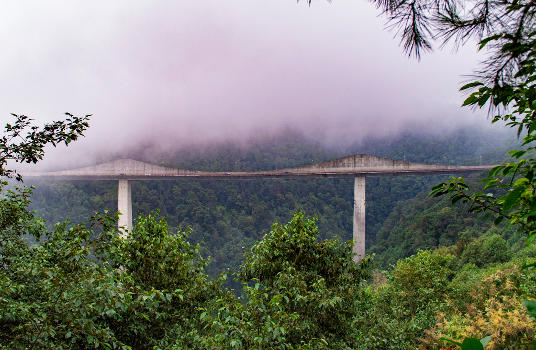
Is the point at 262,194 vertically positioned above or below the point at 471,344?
below

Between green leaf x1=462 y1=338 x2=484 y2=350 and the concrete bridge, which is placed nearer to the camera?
green leaf x1=462 y1=338 x2=484 y2=350

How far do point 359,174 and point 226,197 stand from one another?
20.6 meters

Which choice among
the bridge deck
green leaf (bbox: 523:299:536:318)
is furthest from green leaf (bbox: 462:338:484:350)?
the bridge deck

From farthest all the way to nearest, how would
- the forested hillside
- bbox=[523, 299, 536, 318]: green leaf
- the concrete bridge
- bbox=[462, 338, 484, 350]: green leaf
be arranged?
1. the forested hillside
2. the concrete bridge
3. bbox=[523, 299, 536, 318]: green leaf
4. bbox=[462, 338, 484, 350]: green leaf

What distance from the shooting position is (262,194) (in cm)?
4434

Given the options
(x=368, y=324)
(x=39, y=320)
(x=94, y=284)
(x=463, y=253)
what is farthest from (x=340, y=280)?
(x=463, y=253)

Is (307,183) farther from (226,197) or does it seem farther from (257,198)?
(226,197)

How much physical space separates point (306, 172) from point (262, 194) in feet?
52.1

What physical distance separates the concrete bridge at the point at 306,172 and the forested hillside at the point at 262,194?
169 inches

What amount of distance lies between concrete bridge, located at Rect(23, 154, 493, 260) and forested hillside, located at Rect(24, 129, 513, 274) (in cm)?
428

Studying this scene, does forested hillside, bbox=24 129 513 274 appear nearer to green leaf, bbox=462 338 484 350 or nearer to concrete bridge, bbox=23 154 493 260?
concrete bridge, bbox=23 154 493 260

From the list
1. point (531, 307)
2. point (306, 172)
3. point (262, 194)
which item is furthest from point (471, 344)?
point (262, 194)

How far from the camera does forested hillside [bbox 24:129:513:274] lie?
34.3 metres

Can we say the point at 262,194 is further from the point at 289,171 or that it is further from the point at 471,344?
the point at 471,344
